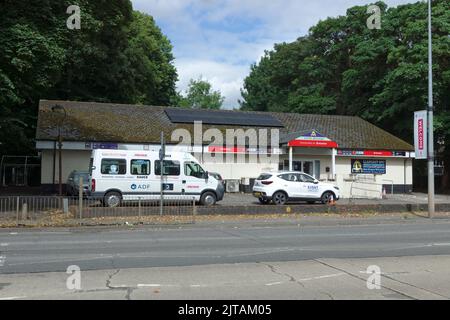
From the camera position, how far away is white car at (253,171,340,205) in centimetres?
2477

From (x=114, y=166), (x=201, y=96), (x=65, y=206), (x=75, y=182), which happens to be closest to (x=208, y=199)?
(x=114, y=166)

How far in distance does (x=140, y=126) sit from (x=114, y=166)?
1295 cm

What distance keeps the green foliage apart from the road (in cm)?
708

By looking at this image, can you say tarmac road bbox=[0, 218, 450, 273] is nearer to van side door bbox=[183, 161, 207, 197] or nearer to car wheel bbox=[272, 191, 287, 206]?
van side door bbox=[183, 161, 207, 197]

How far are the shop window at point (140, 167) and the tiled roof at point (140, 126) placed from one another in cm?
987

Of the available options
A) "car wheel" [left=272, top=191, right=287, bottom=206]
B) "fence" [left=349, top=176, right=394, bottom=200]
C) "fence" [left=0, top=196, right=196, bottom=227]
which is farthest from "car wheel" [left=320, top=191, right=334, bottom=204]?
"fence" [left=0, top=196, right=196, bottom=227]

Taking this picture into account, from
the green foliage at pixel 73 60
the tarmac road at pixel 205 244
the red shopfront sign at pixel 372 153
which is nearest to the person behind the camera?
the tarmac road at pixel 205 244

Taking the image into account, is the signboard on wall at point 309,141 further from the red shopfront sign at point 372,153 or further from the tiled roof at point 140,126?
the tiled roof at point 140,126

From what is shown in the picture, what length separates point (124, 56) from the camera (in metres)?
43.8

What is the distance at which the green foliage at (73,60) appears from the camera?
1995 cm

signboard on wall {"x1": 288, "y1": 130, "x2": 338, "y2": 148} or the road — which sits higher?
signboard on wall {"x1": 288, "y1": 130, "x2": 338, "y2": 148}

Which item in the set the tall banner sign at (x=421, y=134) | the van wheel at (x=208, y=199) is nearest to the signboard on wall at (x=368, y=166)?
the tall banner sign at (x=421, y=134)

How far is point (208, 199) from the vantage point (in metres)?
22.9
